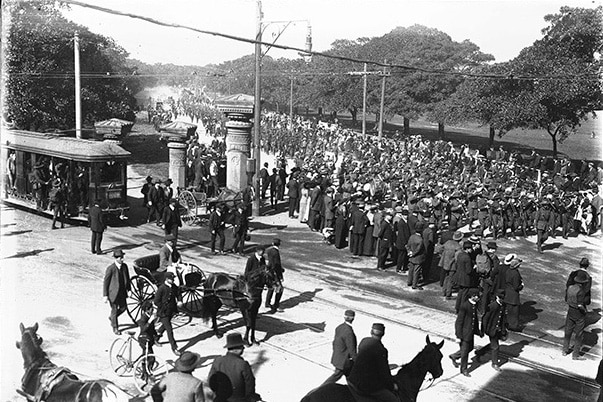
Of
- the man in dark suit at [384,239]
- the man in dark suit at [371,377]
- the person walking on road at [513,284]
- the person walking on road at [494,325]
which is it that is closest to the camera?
the man in dark suit at [371,377]

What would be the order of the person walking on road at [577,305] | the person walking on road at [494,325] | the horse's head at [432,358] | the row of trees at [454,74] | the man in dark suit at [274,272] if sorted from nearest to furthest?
the horse's head at [432,358] < the person walking on road at [494,325] < the person walking on road at [577,305] < the man in dark suit at [274,272] < the row of trees at [454,74]

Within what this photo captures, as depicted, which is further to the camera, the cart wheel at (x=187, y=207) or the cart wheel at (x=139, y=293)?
the cart wheel at (x=187, y=207)

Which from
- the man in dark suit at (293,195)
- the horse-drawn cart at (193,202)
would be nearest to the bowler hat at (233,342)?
the horse-drawn cart at (193,202)

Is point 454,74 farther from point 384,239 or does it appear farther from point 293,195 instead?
point 384,239

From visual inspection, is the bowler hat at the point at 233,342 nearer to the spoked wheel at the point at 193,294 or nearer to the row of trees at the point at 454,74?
the spoked wheel at the point at 193,294

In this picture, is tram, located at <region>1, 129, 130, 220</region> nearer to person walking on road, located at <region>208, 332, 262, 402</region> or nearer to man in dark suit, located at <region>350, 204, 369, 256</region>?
man in dark suit, located at <region>350, 204, 369, 256</region>

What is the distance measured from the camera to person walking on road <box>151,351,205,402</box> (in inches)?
295

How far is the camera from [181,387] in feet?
24.6

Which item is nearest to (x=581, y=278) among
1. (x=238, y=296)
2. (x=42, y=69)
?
(x=238, y=296)

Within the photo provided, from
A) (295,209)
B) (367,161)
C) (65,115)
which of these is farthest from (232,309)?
(65,115)

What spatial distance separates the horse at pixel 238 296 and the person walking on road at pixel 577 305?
5.87 meters

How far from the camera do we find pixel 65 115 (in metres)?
35.5

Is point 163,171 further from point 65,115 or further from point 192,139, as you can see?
point 65,115

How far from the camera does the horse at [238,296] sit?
12.8 metres
